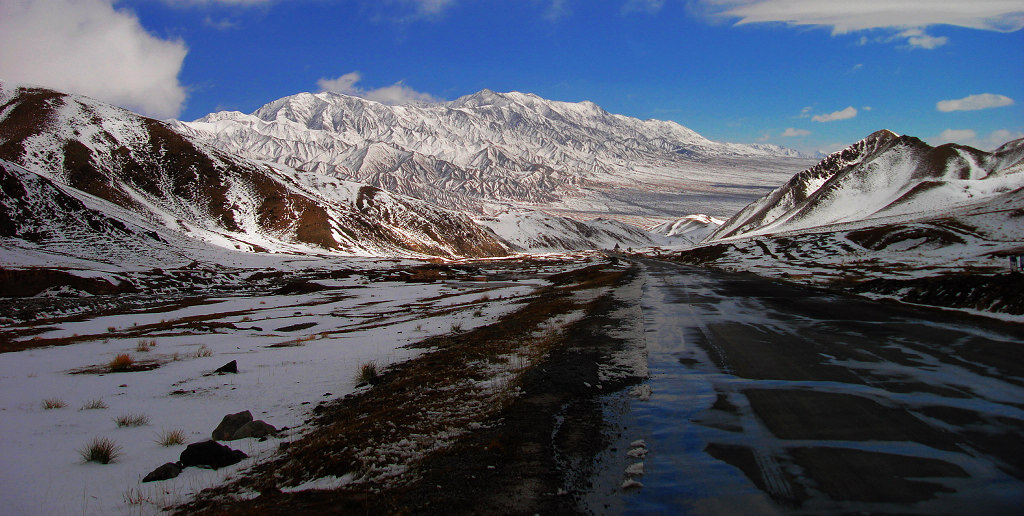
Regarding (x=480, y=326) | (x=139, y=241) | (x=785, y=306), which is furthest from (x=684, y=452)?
(x=139, y=241)

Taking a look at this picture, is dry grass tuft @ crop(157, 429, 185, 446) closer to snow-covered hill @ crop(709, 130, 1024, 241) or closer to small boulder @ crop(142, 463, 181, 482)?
small boulder @ crop(142, 463, 181, 482)

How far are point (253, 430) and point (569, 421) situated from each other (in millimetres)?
4959

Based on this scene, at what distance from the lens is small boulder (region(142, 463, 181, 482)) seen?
21.6 feet

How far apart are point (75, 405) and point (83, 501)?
217 inches

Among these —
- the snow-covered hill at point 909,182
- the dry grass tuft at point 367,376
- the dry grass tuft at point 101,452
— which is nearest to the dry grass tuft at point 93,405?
the dry grass tuft at point 101,452

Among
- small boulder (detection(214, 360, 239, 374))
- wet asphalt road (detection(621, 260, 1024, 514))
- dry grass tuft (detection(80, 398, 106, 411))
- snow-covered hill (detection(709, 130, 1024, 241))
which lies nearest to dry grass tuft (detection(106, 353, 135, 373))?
small boulder (detection(214, 360, 239, 374))

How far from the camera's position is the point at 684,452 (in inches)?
261

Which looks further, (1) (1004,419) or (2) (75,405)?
(2) (75,405)

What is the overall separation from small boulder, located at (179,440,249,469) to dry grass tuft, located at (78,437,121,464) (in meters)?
1.09

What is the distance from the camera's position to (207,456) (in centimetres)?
707

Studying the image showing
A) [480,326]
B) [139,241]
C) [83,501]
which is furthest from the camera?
[139,241]

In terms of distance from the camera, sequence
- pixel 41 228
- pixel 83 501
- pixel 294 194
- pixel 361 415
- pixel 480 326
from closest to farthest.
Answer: pixel 83 501 → pixel 361 415 → pixel 480 326 → pixel 41 228 → pixel 294 194

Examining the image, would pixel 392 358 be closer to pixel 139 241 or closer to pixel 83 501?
pixel 83 501

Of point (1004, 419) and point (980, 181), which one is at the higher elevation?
point (980, 181)
